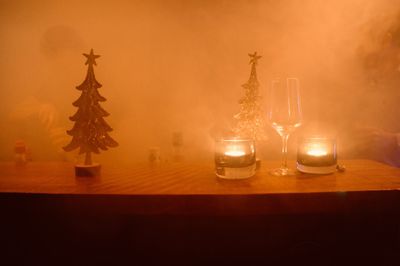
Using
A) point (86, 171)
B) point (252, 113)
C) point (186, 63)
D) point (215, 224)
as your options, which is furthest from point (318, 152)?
point (186, 63)

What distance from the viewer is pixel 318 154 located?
3.98ft

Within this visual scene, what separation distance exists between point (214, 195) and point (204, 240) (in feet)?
0.71

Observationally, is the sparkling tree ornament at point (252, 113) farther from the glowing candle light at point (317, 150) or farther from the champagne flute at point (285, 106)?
the glowing candle light at point (317, 150)

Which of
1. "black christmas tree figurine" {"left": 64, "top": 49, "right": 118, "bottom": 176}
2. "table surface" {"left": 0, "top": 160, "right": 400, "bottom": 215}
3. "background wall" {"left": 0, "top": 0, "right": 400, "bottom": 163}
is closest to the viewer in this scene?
"table surface" {"left": 0, "top": 160, "right": 400, "bottom": 215}

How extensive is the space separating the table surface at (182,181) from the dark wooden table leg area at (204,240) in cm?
11

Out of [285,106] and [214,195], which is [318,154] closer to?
[285,106]

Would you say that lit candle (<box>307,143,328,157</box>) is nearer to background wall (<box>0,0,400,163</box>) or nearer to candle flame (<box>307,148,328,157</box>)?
candle flame (<box>307,148,328,157</box>)

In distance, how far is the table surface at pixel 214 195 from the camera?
93 centimetres

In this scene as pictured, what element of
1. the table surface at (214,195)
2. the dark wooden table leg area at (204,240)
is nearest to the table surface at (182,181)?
the table surface at (214,195)

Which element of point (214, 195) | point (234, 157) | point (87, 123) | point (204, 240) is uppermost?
point (87, 123)

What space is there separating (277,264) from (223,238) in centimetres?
21

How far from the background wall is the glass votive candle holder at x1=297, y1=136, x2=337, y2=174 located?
2.53ft

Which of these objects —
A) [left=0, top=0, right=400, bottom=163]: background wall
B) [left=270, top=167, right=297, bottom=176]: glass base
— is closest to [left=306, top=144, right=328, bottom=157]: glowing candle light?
[left=270, top=167, right=297, bottom=176]: glass base

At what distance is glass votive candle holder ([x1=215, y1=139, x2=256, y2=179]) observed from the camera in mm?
1096
